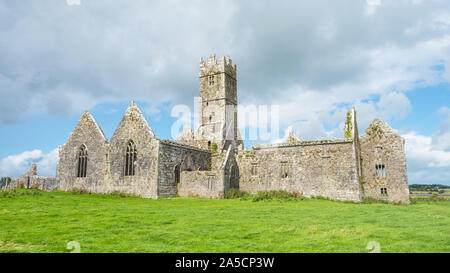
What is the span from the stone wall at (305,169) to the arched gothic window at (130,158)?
37.6ft

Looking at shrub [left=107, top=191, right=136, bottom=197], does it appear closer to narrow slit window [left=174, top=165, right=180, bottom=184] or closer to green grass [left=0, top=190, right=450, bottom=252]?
narrow slit window [left=174, top=165, right=180, bottom=184]

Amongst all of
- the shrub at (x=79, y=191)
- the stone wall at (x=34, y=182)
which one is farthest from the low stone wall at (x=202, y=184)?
the stone wall at (x=34, y=182)

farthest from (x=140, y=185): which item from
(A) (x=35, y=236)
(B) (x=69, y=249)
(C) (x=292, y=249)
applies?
(C) (x=292, y=249)

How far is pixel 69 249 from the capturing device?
830 cm

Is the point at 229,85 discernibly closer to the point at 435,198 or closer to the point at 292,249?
the point at 435,198

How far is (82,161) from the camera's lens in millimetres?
34750

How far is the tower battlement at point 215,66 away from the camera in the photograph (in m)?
47.4

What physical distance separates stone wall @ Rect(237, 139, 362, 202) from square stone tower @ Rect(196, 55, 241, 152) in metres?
11.5

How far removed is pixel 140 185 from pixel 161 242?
21.5 m

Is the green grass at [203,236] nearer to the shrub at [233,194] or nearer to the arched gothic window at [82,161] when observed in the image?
the shrub at [233,194]

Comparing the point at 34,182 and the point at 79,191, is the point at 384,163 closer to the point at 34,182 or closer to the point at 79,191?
the point at 79,191

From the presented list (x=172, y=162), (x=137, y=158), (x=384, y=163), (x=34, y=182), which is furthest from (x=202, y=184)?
(x=34, y=182)

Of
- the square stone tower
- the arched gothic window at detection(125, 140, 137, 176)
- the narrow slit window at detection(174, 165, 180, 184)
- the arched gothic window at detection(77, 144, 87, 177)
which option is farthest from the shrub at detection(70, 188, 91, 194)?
the square stone tower

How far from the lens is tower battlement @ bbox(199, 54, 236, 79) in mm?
47375
